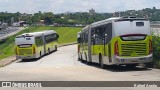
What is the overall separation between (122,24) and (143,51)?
184 centimetres

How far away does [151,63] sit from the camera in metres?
25.2

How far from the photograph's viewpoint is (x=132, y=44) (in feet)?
77.4

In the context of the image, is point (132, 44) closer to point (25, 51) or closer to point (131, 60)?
point (131, 60)

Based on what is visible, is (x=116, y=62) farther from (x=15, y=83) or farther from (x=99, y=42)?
(x=15, y=83)

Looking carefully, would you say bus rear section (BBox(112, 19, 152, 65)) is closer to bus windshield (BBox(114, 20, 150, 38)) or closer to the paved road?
bus windshield (BBox(114, 20, 150, 38))

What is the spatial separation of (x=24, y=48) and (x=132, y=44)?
2453 centimetres

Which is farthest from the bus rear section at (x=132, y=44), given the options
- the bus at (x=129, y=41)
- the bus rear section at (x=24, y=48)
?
the bus rear section at (x=24, y=48)

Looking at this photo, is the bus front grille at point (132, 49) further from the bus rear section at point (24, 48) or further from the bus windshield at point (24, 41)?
the bus windshield at point (24, 41)

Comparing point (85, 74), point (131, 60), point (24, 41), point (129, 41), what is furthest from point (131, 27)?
point (24, 41)

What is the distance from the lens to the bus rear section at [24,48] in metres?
46.4

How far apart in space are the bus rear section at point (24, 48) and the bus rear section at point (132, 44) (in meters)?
23.5

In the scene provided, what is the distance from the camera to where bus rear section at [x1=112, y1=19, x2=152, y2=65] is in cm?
2358

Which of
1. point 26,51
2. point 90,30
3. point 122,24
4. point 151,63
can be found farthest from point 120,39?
point 26,51

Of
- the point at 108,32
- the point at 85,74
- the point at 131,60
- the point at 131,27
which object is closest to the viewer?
the point at 85,74
